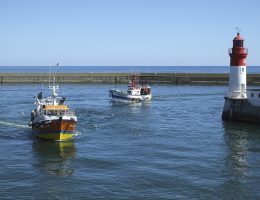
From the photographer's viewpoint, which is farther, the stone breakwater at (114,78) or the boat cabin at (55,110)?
the stone breakwater at (114,78)

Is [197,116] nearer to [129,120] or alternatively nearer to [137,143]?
[129,120]

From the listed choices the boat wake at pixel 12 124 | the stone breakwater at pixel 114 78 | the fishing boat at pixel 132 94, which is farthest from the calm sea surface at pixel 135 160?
the stone breakwater at pixel 114 78

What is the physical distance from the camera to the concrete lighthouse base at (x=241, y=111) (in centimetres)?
5006

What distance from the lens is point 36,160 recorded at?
3334cm

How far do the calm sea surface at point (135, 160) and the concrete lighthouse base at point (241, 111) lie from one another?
1.16 m

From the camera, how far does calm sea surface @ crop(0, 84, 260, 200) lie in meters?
26.0

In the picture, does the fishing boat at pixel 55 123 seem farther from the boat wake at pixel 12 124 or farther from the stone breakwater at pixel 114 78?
the stone breakwater at pixel 114 78

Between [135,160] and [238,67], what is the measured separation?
78.2 feet

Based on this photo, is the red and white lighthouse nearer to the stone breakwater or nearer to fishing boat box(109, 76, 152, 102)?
fishing boat box(109, 76, 152, 102)

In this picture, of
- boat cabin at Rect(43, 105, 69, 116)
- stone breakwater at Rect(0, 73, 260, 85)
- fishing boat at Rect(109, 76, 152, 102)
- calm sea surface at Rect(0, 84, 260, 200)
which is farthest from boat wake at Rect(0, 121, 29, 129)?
stone breakwater at Rect(0, 73, 260, 85)

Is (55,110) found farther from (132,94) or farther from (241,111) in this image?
(132,94)

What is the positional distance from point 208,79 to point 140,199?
4022 inches

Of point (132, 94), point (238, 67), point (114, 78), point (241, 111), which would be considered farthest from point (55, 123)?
point (114, 78)

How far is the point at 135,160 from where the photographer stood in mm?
32938
